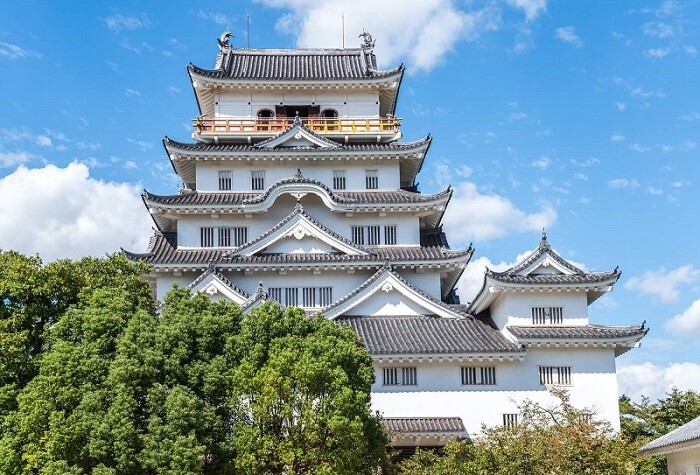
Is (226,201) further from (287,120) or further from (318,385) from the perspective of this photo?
(318,385)

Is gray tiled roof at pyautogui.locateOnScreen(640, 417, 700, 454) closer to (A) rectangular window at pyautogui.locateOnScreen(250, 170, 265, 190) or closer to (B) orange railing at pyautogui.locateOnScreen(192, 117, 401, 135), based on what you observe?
(B) orange railing at pyautogui.locateOnScreen(192, 117, 401, 135)

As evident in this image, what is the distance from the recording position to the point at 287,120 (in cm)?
3741

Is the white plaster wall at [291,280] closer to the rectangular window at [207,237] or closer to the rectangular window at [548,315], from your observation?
the rectangular window at [207,237]

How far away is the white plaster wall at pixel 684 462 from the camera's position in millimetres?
25734

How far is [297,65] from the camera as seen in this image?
129 feet

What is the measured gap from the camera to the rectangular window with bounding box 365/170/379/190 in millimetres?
36812

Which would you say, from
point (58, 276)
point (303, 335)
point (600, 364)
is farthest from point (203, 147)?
point (600, 364)

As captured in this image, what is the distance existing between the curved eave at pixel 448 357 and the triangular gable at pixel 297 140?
11061 mm

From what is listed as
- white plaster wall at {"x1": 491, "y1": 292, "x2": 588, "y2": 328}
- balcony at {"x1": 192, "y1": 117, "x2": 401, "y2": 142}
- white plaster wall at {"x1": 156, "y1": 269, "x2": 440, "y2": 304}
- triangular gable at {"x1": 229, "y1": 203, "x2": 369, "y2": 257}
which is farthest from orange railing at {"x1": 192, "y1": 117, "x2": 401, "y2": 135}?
white plaster wall at {"x1": 491, "y1": 292, "x2": 588, "y2": 328}

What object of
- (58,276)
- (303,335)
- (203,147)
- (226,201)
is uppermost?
(203,147)

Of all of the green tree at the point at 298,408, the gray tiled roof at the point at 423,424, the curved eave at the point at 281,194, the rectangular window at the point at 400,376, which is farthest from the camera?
the curved eave at the point at 281,194

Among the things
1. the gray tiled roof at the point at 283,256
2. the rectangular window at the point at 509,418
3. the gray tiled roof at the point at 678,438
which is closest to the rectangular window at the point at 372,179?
the gray tiled roof at the point at 283,256

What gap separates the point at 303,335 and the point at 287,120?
59.7 ft

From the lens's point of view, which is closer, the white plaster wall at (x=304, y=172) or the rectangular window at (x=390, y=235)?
the rectangular window at (x=390, y=235)
